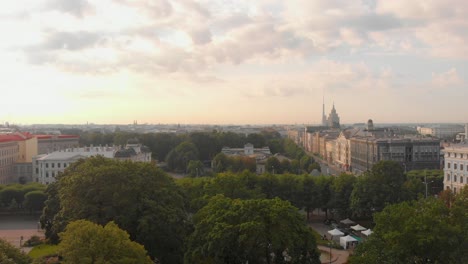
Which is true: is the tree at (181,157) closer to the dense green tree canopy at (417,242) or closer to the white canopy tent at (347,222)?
the white canopy tent at (347,222)

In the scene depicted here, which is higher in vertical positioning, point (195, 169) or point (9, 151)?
point (9, 151)

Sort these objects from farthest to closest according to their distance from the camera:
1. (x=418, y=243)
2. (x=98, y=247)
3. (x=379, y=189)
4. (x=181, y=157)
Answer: (x=181, y=157), (x=379, y=189), (x=418, y=243), (x=98, y=247)

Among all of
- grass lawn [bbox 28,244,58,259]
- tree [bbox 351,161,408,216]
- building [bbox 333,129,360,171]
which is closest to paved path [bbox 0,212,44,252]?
grass lawn [bbox 28,244,58,259]

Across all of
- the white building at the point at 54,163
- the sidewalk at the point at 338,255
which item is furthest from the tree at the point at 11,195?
the sidewalk at the point at 338,255

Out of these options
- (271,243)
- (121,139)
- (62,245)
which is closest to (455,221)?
(271,243)

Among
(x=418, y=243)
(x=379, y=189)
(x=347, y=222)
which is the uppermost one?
(x=418, y=243)

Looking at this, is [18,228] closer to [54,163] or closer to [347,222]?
[54,163]

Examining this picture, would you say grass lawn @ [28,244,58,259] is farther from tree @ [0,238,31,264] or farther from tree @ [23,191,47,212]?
tree @ [0,238,31,264]

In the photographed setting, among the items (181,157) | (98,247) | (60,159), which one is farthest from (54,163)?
(98,247)
